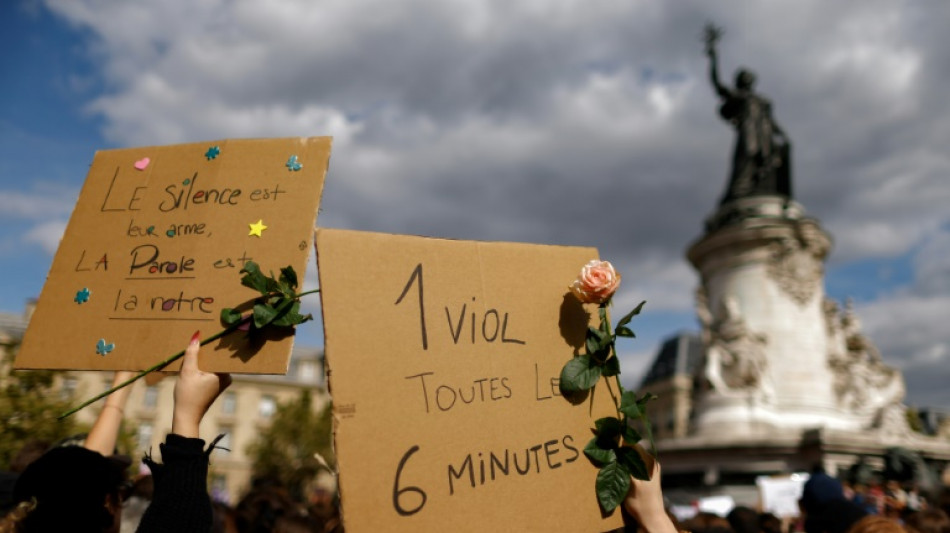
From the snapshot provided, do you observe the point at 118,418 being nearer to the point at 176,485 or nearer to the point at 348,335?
the point at 176,485

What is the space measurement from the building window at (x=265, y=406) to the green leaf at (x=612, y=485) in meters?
56.9

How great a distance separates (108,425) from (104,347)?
2.41ft

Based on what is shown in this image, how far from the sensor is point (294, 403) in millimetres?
43969

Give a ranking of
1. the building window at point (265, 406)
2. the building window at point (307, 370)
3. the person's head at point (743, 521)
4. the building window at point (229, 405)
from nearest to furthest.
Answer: the person's head at point (743, 521) → the building window at point (229, 405) → the building window at point (265, 406) → the building window at point (307, 370)

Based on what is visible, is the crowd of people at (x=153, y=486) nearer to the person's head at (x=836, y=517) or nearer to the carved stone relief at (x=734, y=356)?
the person's head at (x=836, y=517)

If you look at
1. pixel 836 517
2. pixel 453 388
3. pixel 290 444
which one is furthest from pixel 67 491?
pixel 290 444

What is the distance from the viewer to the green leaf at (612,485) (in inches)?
87.7

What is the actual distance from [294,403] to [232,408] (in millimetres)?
12948

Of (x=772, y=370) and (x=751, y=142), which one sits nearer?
(x=772, y=370)

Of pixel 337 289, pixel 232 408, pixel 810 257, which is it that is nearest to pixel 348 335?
pixel 337 289

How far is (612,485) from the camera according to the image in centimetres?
225

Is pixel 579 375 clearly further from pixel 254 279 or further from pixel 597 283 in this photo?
pixel 254 279

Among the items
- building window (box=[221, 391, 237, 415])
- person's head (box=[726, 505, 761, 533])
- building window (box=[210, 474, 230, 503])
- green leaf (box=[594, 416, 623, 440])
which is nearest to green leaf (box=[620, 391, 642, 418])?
green leaf (box=[594, 416, 623, 440])

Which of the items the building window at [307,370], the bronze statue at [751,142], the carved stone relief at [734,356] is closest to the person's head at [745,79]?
the bronze statue at [751,142]
